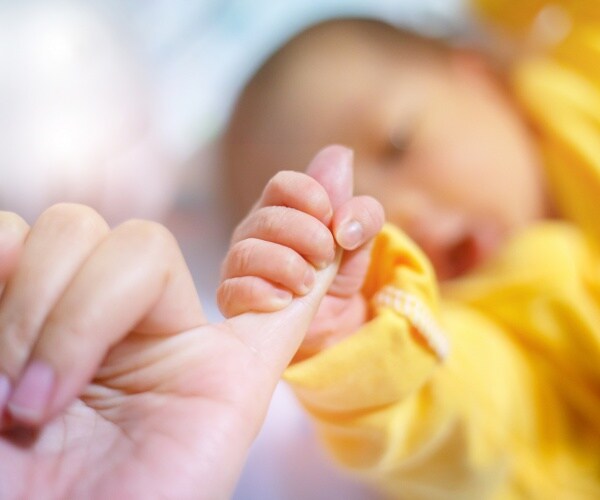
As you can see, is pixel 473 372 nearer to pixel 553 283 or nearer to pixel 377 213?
pixel 553 283

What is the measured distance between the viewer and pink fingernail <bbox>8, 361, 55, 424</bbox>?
0.23 meters

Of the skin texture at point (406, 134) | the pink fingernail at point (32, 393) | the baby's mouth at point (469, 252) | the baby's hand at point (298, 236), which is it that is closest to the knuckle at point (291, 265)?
the baby's hand at point (298, 236)

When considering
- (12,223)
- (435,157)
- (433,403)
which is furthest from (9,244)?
(435,157)

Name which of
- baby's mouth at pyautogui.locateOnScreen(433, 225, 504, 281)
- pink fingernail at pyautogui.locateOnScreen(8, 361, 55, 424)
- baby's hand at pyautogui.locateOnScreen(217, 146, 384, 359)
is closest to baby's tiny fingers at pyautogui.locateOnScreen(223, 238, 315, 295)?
baby's hand at pyautogui.locateOnScreen(217, 146, 384, 359)

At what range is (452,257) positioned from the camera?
2.08 feet

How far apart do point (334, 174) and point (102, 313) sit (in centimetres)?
14

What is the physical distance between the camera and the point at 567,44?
77 centimetres

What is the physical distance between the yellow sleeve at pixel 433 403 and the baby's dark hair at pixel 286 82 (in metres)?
0.15

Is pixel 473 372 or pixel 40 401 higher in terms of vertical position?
pixel 473 372

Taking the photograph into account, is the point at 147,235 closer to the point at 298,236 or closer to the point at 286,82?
the point at 298,236

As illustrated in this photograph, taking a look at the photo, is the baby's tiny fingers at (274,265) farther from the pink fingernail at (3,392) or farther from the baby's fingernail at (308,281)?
the pink fingernail at (3,392)

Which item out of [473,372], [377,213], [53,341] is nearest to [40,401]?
[53,341]

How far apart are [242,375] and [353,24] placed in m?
0.50

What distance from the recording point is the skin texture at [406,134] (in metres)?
0.58
